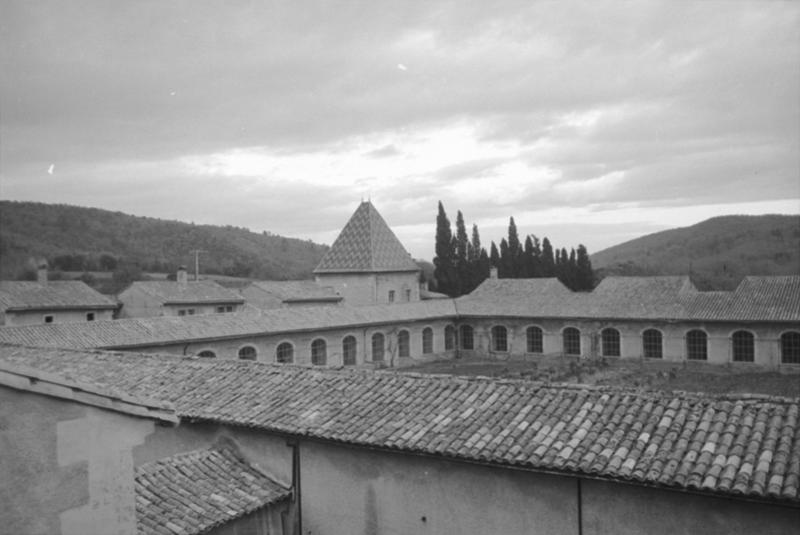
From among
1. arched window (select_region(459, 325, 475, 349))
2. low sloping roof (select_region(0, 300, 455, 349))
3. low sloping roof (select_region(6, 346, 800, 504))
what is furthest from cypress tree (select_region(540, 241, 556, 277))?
low sloping roof (select_region(6, 346, 800, 504))

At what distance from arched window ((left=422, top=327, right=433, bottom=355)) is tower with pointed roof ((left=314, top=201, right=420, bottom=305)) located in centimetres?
362

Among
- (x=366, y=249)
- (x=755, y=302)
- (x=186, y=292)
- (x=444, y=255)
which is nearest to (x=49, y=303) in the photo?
(x=186, y=292)

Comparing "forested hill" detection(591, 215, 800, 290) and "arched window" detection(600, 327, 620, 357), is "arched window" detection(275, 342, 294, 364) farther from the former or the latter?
"forested hill" detection(591, 215, 800, 290)

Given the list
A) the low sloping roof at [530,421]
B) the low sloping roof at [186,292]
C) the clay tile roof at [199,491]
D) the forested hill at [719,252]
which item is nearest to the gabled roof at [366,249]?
the low sloping roof at [186,292]

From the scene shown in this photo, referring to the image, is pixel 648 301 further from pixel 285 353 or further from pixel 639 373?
pixel 285 353

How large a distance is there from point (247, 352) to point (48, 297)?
52.5 ft

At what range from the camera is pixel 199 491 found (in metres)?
7.96

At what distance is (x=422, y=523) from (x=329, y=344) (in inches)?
761

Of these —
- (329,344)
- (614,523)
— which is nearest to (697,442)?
(614,523)

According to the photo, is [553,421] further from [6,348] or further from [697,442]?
[6,348]

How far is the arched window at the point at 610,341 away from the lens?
30531 millimetres

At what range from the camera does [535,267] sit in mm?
48906

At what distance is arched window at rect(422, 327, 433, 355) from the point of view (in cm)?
3275

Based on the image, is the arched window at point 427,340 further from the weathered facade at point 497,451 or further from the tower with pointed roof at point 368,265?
the weathered facade at point 497,451
